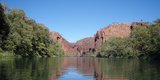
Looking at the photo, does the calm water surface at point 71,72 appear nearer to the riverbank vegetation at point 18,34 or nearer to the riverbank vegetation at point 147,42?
the riverbank vegetation at point 18,34

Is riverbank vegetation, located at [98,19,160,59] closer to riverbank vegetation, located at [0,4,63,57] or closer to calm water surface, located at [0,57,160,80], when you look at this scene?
riverbank vegetation, located at [0,4,63,57]

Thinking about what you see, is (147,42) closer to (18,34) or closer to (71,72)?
(18,34)

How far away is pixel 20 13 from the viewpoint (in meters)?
87.5

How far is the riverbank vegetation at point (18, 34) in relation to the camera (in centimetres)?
7212

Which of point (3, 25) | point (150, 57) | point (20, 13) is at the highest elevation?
point (20, 13)

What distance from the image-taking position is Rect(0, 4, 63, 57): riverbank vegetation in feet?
237

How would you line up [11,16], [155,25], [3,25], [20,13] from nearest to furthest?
[3,25] < [11,16] < [20,13] < [155,25]

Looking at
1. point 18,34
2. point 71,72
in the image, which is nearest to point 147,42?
point 18,34

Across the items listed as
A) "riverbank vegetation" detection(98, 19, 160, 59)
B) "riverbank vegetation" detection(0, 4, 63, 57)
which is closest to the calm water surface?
"riverbank vegetation" detection(0, 4, 63, 57)

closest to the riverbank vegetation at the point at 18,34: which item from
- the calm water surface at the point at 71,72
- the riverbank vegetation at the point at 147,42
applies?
the calm water surface at the point at 71,72

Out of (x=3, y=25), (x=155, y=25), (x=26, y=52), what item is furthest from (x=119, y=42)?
(x=3, y=25)

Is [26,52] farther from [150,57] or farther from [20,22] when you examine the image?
[150,57]

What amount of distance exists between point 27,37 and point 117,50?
9904 centimetres

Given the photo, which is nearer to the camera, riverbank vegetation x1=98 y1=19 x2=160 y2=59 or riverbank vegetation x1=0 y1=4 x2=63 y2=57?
riverbank vegetation x1=0 y1=4 x2=63 y2=57
